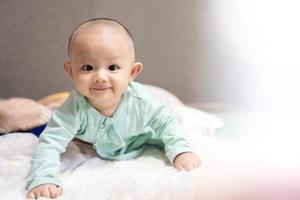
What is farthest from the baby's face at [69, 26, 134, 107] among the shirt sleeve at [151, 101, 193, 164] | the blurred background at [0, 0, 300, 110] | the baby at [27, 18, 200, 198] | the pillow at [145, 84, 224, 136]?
the blurred background at [0, 0, 300, 110]

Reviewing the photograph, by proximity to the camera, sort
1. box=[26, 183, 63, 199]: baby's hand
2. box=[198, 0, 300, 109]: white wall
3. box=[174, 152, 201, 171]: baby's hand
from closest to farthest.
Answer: box=[26, 183, 63, 199]: baby's hand → box=[174, 152, 201, 171]: baby's hand → box=[198, 0, 300, 109]: white wall

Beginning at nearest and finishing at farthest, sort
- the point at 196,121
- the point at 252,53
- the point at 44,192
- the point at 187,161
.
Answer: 1. the point at 44,192
2. the point at 187,161
3. the point at 196,121
4. the point at 252,53

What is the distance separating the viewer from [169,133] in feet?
3.83

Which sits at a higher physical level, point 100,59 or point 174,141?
point 100,59

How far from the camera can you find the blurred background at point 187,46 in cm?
164

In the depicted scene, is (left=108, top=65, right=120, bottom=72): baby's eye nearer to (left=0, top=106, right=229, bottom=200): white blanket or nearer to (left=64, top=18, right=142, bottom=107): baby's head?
(left=64, top=18, right=142, bottom=107): baby's head

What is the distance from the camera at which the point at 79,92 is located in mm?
1121

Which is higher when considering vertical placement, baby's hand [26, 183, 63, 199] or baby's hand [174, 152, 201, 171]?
baby's hand [174, 152, 201, 171]

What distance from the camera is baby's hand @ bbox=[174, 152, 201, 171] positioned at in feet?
3.58

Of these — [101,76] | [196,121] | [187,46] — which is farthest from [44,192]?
[187,46]

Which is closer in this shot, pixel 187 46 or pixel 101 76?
pixel 101 76

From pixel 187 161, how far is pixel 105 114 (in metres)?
0.23

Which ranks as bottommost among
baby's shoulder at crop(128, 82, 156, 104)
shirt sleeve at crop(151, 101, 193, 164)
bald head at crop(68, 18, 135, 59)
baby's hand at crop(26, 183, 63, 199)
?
baby's hand at crop(26, 183, 63, 199)

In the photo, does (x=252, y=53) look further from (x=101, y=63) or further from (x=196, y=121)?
(x=101, y=63)
